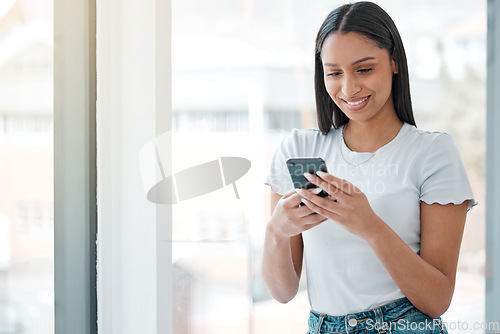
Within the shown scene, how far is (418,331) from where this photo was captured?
809mm

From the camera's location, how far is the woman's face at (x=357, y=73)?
0.86 m

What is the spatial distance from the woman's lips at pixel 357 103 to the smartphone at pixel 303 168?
164 millimetres

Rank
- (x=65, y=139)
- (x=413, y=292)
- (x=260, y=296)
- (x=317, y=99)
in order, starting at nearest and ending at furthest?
(x=413, y=292), (x=317, y=99), (x=65, y=139), (x=260, y=296)

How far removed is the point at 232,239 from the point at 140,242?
52cm

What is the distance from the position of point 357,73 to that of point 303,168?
21cm

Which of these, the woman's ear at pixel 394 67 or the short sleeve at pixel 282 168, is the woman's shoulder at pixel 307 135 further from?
the woman's ear at pixel 394 67

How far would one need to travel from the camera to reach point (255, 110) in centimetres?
188

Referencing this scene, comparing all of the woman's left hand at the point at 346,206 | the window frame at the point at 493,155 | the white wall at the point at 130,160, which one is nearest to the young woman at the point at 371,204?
the woman's left hand at the point at 346,206

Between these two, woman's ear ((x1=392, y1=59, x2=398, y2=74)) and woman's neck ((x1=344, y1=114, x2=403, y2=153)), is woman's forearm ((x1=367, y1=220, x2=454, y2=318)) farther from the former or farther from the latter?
woman's ear ((x1=392, y1=59, x2=398, y2=74))

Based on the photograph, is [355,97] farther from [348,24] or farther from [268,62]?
[268,62]

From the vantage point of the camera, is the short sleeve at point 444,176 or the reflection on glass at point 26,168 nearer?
the short sleeve at point 444,176

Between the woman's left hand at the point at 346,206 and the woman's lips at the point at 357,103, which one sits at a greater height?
the woman's lips at the point at 357,103


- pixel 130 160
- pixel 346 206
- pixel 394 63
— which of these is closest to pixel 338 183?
pixel 346 206

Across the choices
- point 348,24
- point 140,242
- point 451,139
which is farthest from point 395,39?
point 140,242
